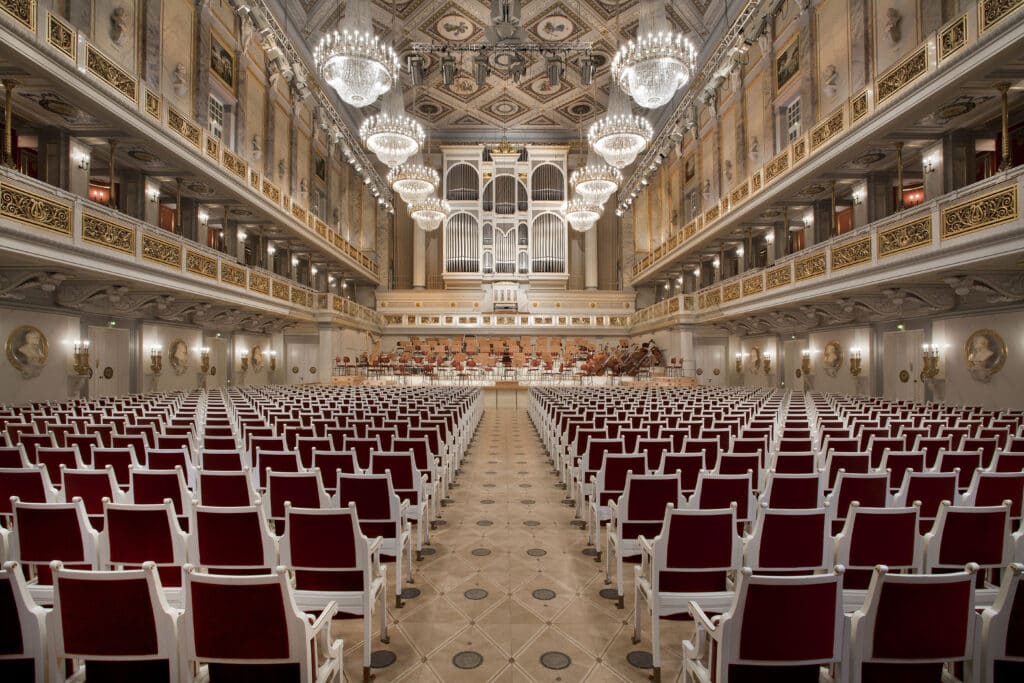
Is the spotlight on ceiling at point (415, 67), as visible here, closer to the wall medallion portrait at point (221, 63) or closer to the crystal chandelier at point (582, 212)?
the wall medallion portrait at point (221, 63)

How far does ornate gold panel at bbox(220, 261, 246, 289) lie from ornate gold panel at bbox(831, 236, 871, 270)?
14.9 m

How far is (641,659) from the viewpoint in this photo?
9.15ft

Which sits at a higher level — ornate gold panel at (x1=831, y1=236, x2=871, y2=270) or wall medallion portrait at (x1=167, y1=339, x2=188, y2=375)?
ornate gold panel at (x1=831, y1=236, x2=871, y2=270)

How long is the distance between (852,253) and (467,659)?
1174 centimetres

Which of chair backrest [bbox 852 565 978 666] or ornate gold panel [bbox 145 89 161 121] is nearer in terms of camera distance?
chair backrest [bbox 852 565 978 666]

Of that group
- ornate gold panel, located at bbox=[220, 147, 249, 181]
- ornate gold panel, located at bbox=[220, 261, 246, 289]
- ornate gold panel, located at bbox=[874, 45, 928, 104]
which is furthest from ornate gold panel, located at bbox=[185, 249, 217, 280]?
ornate gold panel, located at bbox=[874, 45, 928, 104]

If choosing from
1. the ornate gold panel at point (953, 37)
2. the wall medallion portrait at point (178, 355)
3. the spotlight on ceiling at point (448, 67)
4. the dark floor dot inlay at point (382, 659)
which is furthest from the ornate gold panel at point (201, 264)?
the ornate gold panel at point (953, 37)

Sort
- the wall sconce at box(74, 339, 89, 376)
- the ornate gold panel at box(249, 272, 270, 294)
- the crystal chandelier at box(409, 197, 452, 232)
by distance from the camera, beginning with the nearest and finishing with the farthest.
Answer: the wall sconce at box(74, 339, 89, 376) → the ornate gold panel at box(249, 272, 270, 294) → the crystal chandelier at box(409, 197, 452, 232)

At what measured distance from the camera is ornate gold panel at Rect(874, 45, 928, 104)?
934cm

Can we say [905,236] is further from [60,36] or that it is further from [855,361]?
[60,36]

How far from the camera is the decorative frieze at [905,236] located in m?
8.99

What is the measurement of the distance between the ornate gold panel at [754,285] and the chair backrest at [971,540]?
13.5 meters

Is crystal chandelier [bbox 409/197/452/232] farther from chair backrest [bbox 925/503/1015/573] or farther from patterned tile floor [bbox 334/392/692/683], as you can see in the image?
chair backrest [bbox 925/503/1015/573]

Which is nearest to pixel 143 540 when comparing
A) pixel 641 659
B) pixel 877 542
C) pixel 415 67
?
pixel 641 659
